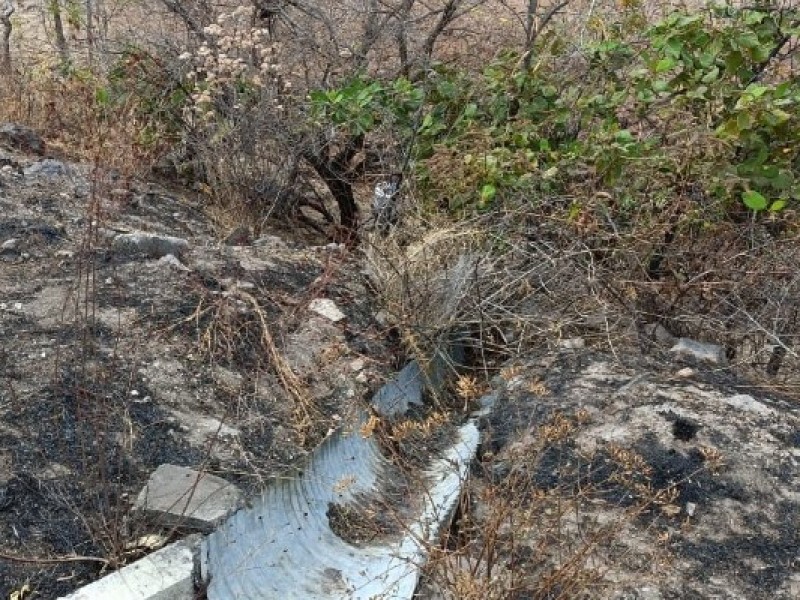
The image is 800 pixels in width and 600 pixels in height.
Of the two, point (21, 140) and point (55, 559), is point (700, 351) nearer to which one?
point (55, 559)

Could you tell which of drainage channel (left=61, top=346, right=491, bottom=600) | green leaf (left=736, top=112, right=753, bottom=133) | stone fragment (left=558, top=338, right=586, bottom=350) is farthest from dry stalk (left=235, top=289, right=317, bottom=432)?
green leaf (left=736, top=112, right=753, bottom=133)

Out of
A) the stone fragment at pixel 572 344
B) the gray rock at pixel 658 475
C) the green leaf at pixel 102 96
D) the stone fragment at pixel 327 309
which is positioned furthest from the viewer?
the green leaf at pixel 102 96

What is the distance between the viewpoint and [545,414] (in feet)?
12.7

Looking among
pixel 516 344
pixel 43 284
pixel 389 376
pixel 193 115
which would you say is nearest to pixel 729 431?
pixel 516 344

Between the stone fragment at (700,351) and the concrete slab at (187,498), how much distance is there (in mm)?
2415

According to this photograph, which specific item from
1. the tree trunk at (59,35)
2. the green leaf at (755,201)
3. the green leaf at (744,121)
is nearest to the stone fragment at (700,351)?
the green leaf at (755,201)

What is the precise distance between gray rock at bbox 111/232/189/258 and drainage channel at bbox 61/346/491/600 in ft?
5.62

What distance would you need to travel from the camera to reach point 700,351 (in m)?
4.26

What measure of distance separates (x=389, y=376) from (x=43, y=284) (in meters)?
1.86

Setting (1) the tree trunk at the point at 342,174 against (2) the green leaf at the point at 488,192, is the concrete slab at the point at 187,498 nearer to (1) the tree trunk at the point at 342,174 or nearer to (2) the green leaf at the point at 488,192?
(2) the green leaf at the point at 488,192

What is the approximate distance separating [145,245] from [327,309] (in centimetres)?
113

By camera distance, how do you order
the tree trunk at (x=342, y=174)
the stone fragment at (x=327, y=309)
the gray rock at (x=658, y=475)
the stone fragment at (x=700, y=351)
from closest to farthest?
the gray rock at (x=658, y=475) < the stone fragment at (x=700, y=351) < the stone fragment at (x=327, y=309) < the tree trunk at (x=342, y=174)

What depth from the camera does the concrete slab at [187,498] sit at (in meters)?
2.85

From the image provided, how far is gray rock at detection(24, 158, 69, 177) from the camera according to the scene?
230 inches
